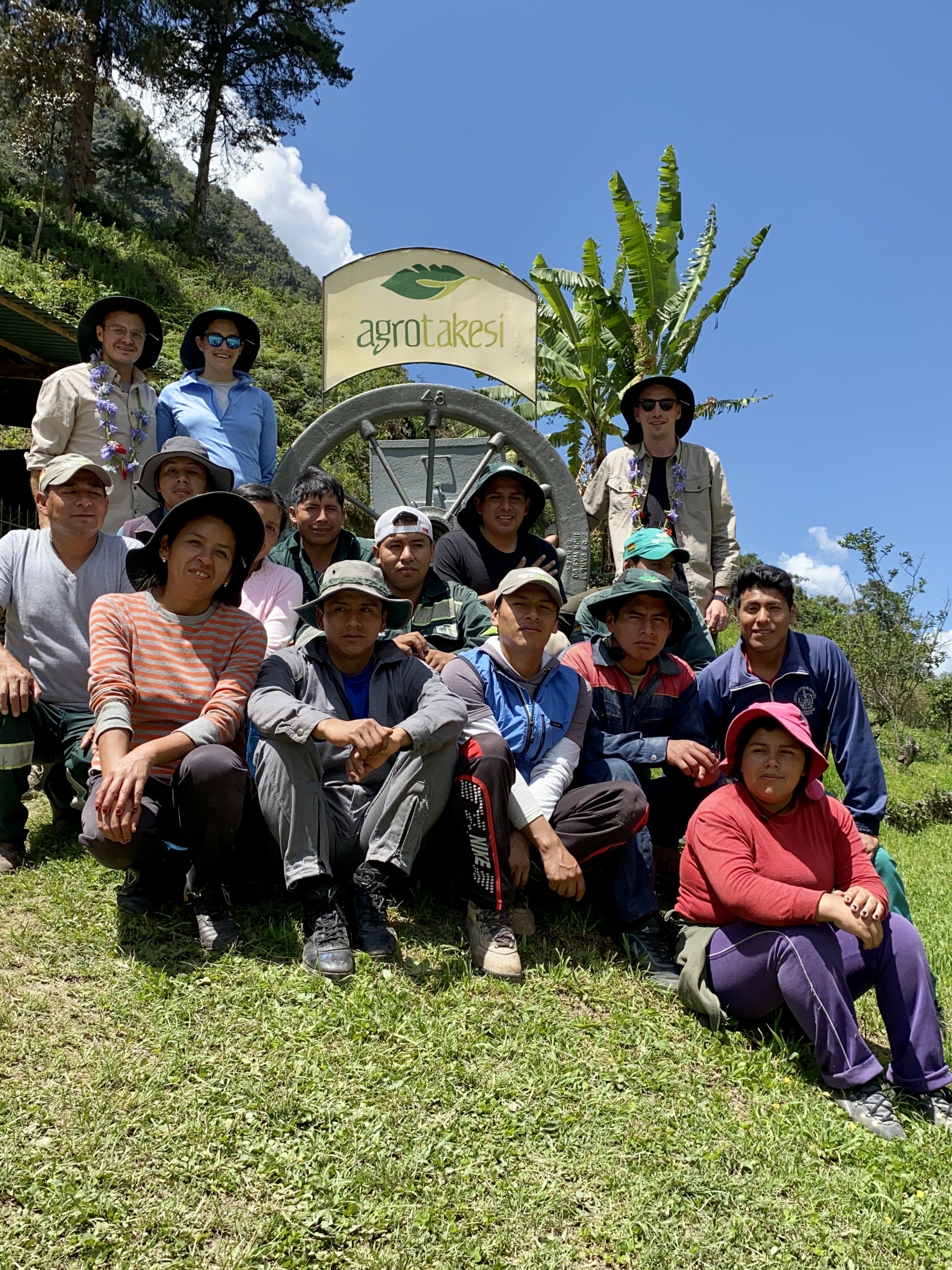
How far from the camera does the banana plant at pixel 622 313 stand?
458 inches

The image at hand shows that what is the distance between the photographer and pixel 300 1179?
191 cm

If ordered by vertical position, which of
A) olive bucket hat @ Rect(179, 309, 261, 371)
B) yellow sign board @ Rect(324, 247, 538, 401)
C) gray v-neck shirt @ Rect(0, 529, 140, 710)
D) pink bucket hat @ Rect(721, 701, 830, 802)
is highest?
yellow sign board @ Rect(324, 247, 538, 401)

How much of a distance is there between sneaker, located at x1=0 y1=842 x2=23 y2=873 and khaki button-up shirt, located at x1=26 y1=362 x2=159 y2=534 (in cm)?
152

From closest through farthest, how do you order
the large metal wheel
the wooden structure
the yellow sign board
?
1. the large metal wheel
2. the yellow sign board
3. the wooden structure

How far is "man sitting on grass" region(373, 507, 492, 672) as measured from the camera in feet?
12.1

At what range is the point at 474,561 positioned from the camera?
14.0ft

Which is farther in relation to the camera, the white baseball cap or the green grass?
the white baseball cap

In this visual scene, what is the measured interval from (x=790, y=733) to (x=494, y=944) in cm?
112

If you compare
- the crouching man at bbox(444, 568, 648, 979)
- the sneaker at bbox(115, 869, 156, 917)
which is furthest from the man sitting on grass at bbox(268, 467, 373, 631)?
the sneaker at bbox(115, 869, 156, 917)

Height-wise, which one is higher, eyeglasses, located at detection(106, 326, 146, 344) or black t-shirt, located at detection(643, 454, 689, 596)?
eyeglasses, located at detection(106, 326, 146, 344)

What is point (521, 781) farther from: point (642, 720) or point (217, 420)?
point (217, 420)

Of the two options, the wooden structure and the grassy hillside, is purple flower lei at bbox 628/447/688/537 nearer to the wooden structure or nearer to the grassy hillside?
the wooden structure

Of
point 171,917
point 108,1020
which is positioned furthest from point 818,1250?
point 171,917

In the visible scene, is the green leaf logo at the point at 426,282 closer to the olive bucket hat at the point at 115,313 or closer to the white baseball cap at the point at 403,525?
the olive bucket hat at the point at 115,313
